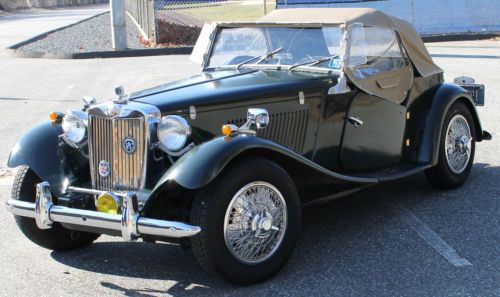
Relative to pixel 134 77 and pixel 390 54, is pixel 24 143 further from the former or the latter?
pixel 134 77

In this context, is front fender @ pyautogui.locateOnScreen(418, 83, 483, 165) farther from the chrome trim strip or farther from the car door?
the chrome trim strip

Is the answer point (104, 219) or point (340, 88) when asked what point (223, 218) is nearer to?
point (104, 219)

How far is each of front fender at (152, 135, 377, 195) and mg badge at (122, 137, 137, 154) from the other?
0.45 meters

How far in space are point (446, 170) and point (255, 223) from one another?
2.45 meters

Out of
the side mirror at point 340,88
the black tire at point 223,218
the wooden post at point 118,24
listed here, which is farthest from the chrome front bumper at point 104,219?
the wooden post at point 118,24

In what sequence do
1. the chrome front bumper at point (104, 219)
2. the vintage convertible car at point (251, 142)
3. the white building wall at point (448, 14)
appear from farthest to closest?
the white building wall at point (448, 14) → the vintage convertible car at point (251, 142) → the chrome front bumper at point (104, 219)

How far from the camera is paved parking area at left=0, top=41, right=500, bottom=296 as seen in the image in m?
4.21

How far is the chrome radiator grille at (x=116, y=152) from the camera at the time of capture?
4.45m

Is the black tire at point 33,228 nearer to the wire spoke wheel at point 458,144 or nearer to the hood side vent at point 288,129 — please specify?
the hood side vent at point 288,129

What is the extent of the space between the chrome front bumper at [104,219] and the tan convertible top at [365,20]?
238 centimetres

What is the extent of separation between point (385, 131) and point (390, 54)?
726mm

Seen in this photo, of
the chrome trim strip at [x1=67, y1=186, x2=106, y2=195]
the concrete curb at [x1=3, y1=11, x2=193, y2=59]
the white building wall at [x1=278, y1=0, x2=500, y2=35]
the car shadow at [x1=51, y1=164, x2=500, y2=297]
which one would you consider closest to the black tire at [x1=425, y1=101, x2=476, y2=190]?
the car shadow at [x1=51, y1=164, x2=500, y2=297]

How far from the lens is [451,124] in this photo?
612cm

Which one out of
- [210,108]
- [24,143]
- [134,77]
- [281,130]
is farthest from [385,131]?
[134,77]
